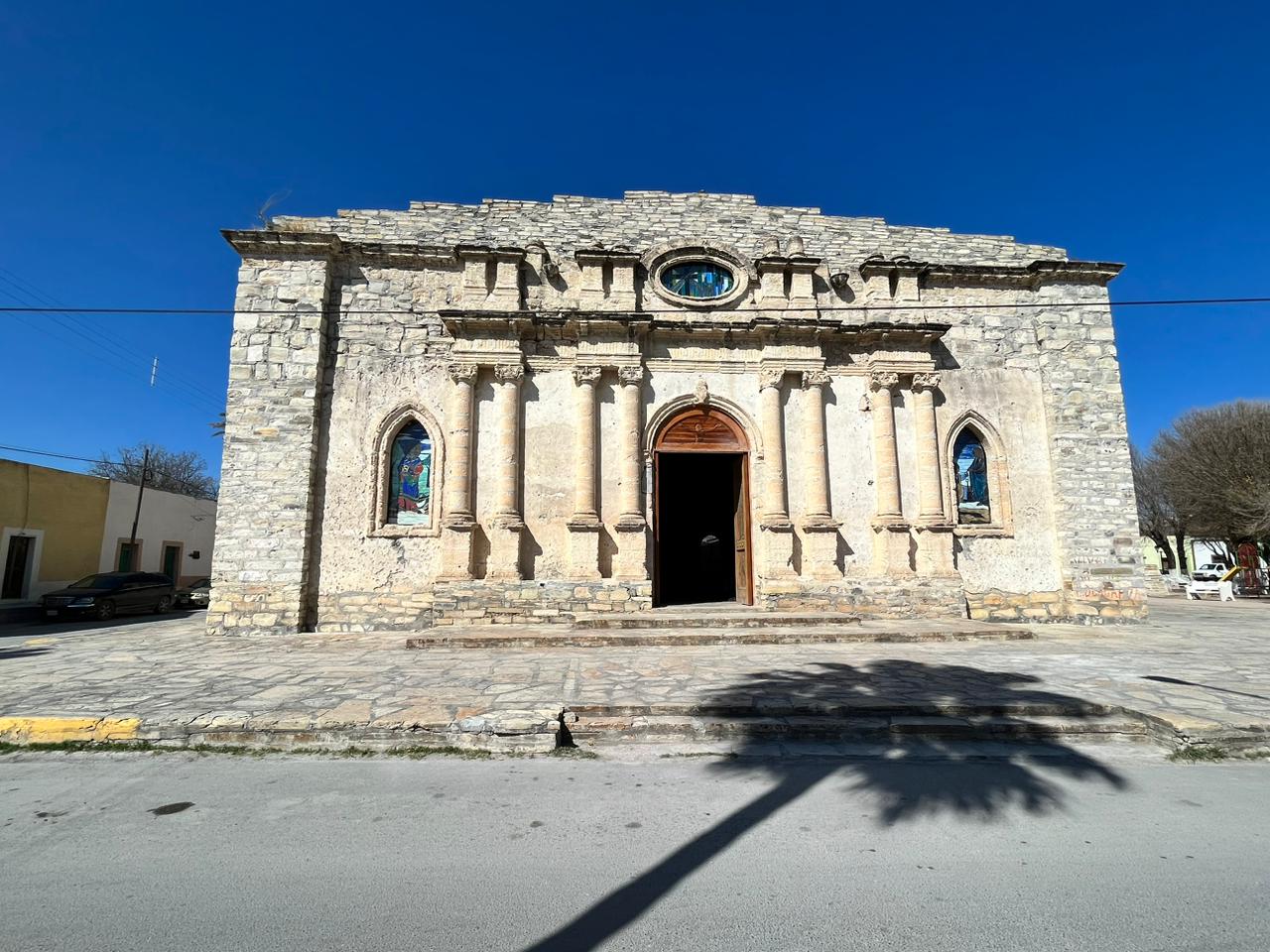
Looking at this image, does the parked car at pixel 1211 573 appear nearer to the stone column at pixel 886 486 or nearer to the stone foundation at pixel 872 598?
the stone foundation at pixel 872 598

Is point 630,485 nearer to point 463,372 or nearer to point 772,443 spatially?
point 772,443

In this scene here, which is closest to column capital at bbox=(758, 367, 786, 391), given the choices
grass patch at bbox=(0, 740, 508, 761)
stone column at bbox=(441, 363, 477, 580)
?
stone column at bbox=(441, 363, 477, 580)

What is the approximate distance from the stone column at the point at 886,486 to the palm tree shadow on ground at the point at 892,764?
4.76 meters

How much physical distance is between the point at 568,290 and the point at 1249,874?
11873mm

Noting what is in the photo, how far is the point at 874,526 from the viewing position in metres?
11.7

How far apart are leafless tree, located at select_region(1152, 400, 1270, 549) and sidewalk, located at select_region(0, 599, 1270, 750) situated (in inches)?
728

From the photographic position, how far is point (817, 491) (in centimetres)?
1160

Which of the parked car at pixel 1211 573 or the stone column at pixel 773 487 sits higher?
the stone column at pixel 773 487

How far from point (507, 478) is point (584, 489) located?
147 cm

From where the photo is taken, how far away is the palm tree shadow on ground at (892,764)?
289 centimetres

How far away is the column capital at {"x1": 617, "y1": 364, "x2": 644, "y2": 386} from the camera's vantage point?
1170 centimetres

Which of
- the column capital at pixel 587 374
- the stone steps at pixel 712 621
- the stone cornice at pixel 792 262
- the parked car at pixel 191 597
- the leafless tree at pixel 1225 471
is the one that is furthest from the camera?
the leafless tree at pixel 1225 471

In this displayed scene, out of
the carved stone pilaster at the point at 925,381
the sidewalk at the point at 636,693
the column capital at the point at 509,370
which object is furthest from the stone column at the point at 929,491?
the column capital at the point at 509,370

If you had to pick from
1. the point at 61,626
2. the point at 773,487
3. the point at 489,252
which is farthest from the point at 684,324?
the point at 61,626
